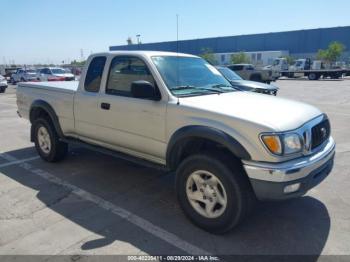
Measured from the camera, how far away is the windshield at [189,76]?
12.8ft

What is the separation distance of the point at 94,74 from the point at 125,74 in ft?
2.24

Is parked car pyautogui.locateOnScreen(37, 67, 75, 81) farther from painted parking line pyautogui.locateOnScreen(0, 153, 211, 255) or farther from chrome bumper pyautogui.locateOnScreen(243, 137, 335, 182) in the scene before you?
chrome bumper pyautogui.locateOnScreen(243, 137, 335, 182)

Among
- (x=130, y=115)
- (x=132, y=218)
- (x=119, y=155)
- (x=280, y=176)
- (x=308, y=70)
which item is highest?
(x=308, y=70)

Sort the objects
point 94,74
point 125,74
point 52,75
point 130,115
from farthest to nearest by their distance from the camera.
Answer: point 52,75 < point 94,74 < point 125,74 < point 130,115

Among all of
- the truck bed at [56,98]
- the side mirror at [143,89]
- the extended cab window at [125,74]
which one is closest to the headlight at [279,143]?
the side mirror at [143,89]

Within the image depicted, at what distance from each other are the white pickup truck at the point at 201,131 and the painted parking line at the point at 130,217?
34 cm

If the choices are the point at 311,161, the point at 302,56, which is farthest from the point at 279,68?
the point at 311,161

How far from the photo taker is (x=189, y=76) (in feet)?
13.8

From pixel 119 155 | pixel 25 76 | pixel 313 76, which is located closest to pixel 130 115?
pixel 119 155

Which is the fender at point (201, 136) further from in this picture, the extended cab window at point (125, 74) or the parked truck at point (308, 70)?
the parked truck at point (308, 70)

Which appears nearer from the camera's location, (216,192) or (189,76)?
(216,192)

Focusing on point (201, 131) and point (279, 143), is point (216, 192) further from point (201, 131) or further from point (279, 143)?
point (279, 143)

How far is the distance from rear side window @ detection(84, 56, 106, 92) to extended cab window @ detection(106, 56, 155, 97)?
0.23 m

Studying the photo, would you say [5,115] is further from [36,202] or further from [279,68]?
[279,68]
